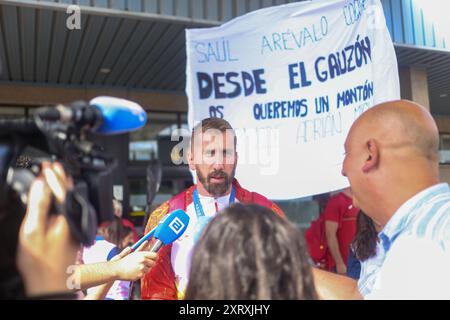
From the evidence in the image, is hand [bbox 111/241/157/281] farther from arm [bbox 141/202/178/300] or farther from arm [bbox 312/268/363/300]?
arm [bbox 312/268/363/300]

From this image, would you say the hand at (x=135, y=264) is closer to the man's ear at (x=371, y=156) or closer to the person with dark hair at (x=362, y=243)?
the man's ear at (x=371, y=156)

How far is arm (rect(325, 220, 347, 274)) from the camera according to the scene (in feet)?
14.8

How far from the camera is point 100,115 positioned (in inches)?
36.0

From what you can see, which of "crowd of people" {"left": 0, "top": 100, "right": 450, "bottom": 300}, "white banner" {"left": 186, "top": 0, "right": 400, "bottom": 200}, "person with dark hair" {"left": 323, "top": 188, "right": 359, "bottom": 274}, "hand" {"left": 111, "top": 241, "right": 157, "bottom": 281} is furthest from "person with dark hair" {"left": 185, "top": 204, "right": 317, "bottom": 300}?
"person with dark hair" {"left": 323, "top": 188, "right": 359, "bottom": 274}

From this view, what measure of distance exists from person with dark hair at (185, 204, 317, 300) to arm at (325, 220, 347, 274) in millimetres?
3652

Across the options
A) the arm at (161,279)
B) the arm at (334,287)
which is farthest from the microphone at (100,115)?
the arm at (161,279)

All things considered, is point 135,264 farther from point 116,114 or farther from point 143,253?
point 116,114

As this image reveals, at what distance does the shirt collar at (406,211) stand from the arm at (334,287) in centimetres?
19

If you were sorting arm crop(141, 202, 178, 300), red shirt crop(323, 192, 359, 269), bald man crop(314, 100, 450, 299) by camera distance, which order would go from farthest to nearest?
red shirt crop(323, 192, 359, 269) < arm crop(141, 202, 178, 300) < bald man crop(314, 100, 450, 299)

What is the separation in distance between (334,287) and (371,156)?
0.41 meters

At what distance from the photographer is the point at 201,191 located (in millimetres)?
2533

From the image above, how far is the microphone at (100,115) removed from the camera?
892mm

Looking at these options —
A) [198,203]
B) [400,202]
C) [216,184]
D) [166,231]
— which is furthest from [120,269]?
[400,202]

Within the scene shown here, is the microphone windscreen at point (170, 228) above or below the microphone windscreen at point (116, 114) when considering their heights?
below
